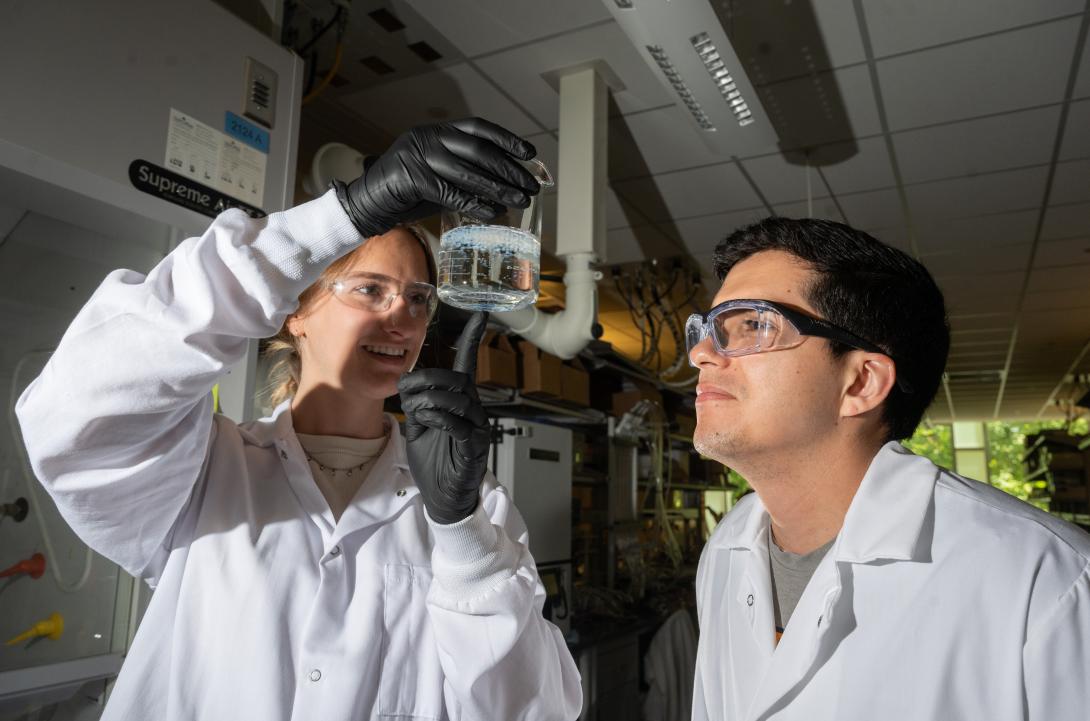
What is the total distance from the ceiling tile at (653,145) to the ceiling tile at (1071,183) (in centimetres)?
191

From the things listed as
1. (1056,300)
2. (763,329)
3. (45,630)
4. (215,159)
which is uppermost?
(1056,300)

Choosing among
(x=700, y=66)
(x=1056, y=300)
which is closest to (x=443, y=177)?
(x=700, y=66)

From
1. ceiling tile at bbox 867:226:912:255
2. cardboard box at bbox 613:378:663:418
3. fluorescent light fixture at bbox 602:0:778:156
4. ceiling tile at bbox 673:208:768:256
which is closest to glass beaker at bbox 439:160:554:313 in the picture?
fluorescent light fixture at bbox 602:0:778:156

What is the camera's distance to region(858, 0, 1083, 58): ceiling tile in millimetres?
2711

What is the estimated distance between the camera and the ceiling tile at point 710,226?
4.76 meters

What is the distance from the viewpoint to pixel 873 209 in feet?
15.1

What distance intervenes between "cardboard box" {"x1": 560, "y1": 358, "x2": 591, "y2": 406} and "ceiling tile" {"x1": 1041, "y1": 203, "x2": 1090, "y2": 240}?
312 cm

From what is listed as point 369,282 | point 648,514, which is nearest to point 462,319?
point 369,282

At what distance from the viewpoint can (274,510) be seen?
1334 mm

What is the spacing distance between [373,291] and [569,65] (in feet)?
7.07

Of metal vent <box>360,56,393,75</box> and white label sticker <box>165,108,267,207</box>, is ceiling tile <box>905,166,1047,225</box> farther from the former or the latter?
white label sticker <box>165,108,267,207</box>

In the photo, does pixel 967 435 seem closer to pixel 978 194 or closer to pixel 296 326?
pixel 978 194

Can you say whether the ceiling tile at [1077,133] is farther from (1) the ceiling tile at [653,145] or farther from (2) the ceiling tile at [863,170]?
(1) the ceiling tile at [653,145]

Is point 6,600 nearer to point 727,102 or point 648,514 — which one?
point 727,102
